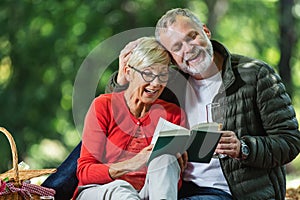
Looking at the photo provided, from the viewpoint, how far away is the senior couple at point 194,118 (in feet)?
9.15

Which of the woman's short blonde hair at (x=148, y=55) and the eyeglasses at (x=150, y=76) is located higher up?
the woman's short blonde hair at (x=148, y=55)

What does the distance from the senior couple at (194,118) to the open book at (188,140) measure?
0.08m

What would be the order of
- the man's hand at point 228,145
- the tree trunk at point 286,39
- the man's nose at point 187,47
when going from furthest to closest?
the tree trunk at point 286,39 < the man's nose at point 187,47 < the man's hand at point 228,145

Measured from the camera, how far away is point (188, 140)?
264cm

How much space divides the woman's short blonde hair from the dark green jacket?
0.28m

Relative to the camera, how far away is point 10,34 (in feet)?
25.3

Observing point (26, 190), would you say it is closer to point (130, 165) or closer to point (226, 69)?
point (130, 165)

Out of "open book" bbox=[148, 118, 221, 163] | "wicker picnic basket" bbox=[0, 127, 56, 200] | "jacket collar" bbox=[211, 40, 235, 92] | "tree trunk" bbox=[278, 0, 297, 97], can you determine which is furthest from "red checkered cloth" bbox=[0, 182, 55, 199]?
"tree trunk" bbox=[278, 0, 297, 97]

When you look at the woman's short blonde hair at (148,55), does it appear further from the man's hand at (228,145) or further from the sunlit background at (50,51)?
the sunlit background at (50,51)

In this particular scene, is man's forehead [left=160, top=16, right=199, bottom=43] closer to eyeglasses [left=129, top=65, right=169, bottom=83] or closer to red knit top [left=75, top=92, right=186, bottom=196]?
eyeglasses [left=129, top=65, right=169, bottom=83]

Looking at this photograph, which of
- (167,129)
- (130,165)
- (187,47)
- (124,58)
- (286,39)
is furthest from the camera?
(286,39)

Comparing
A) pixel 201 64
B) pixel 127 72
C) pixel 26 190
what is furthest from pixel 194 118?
pixel 26 190

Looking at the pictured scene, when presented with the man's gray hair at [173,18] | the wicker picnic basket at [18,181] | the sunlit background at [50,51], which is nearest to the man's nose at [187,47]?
the man's gray hair at [173,18]

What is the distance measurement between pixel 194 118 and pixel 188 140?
324mm
